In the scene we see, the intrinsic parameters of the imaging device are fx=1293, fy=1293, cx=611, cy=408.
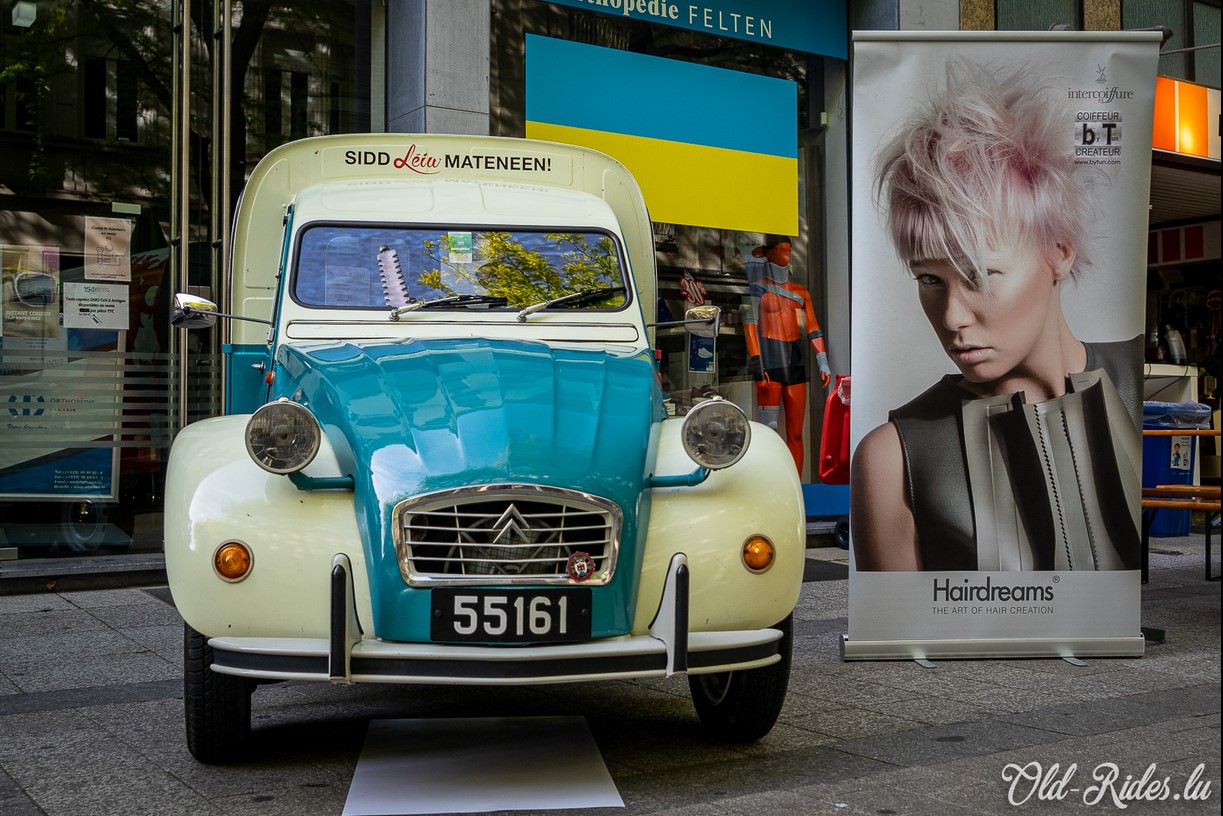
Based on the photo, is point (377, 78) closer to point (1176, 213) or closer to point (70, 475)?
point (70, 475)

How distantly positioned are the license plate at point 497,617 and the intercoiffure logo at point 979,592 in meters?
3.05

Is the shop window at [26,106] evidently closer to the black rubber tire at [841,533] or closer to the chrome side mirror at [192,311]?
the chrome side mirror at [192,311]

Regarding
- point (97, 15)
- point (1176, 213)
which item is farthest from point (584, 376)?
point (1176, 213)

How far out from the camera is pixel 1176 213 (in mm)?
18250

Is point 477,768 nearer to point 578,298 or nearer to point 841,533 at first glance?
point 578,298

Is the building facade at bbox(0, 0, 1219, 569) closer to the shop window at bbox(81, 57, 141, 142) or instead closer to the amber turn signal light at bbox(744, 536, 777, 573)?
the shop window at bbox(81, 57, 141, 142)

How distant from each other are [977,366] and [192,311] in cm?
387

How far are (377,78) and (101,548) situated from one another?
443 cm

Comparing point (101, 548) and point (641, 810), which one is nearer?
point (641, 810)

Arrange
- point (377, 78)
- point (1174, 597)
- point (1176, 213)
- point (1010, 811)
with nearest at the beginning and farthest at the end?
point (1010, 811) → point (1174, 597) → point (377, 78) → point (1176, 213)

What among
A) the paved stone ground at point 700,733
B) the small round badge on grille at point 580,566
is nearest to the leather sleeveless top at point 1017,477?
the paved stone ground at point 700,733

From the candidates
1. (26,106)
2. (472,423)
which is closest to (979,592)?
(472,423)

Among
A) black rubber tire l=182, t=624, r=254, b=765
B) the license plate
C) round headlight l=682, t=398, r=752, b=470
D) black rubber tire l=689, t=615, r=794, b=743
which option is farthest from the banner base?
black rubber tire l=182, t=624, r=254, b=765

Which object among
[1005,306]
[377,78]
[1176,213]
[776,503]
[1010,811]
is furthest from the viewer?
[1176,213]
